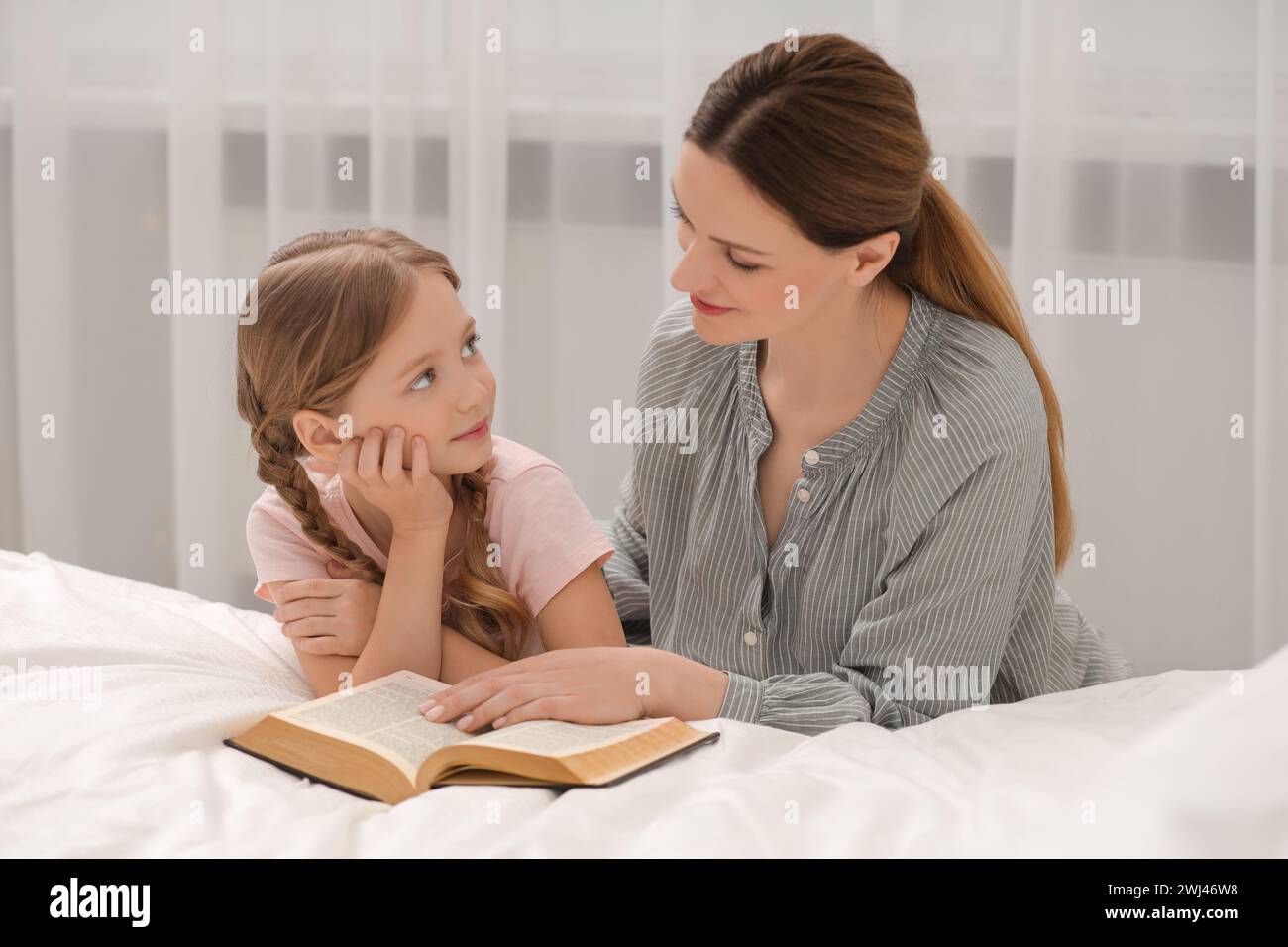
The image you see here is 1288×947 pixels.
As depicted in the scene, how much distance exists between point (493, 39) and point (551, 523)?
1.22 metres

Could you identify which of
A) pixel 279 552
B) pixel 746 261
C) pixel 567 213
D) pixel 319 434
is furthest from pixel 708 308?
pixel 567 213

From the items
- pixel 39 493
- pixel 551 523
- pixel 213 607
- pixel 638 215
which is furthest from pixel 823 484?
pixel 39 493

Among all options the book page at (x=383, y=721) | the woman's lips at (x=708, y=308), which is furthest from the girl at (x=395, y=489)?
the woman's lips at (x=708, y=308)

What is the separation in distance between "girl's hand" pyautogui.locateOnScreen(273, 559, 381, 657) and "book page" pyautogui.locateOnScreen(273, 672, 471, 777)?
0.41ft

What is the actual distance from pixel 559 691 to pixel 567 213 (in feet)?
4.52

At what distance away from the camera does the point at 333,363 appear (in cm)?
129

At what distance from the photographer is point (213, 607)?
1.56 metres

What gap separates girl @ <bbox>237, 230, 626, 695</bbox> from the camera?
1.30 m

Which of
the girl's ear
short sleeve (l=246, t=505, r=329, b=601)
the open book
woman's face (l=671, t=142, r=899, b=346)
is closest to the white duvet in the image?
the open book

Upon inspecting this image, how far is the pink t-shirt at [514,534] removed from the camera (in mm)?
1388

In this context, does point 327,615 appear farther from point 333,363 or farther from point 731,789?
point 731,789

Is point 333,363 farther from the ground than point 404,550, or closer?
farther from the ground

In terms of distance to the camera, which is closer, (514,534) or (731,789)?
(731,789)

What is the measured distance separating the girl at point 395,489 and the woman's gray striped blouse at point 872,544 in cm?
13
